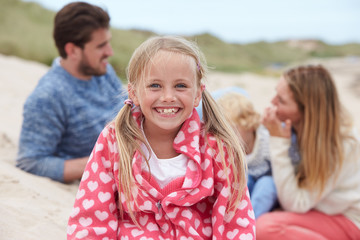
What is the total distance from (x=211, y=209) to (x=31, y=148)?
1.87 meters

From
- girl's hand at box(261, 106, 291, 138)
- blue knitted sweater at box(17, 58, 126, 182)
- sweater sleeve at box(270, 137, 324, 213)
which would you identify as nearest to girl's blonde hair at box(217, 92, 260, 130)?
girl's hand at box(261, 106, 291, 138)

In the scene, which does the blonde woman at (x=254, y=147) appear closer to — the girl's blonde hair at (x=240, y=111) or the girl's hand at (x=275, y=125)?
the girl's blonde hair at (x=240, y=111)

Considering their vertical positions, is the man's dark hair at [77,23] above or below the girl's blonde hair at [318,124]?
above

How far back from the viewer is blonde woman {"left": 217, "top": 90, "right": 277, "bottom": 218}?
126 inches

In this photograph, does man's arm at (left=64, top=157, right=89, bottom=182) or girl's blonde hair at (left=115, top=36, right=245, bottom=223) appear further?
man's arm at (left=64, top=157, right=89, bottom=182)

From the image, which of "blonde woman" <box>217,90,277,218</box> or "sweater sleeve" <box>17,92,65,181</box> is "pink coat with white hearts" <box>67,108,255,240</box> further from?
"sweater sleeve" <box>17,92,65,181</box>

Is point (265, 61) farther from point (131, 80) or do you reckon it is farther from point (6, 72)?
point (131, 80)

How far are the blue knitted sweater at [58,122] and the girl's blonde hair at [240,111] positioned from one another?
0.88 m

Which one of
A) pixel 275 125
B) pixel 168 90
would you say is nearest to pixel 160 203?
pixel 168 90

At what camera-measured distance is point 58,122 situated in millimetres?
3369

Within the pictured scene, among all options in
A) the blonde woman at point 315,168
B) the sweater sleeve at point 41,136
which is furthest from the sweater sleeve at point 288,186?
the sweater sleeve at point 41,136

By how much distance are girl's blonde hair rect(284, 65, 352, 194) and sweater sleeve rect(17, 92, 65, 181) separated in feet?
6.23

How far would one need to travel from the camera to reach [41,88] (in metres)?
3.36

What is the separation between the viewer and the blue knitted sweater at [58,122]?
3.31 metres
